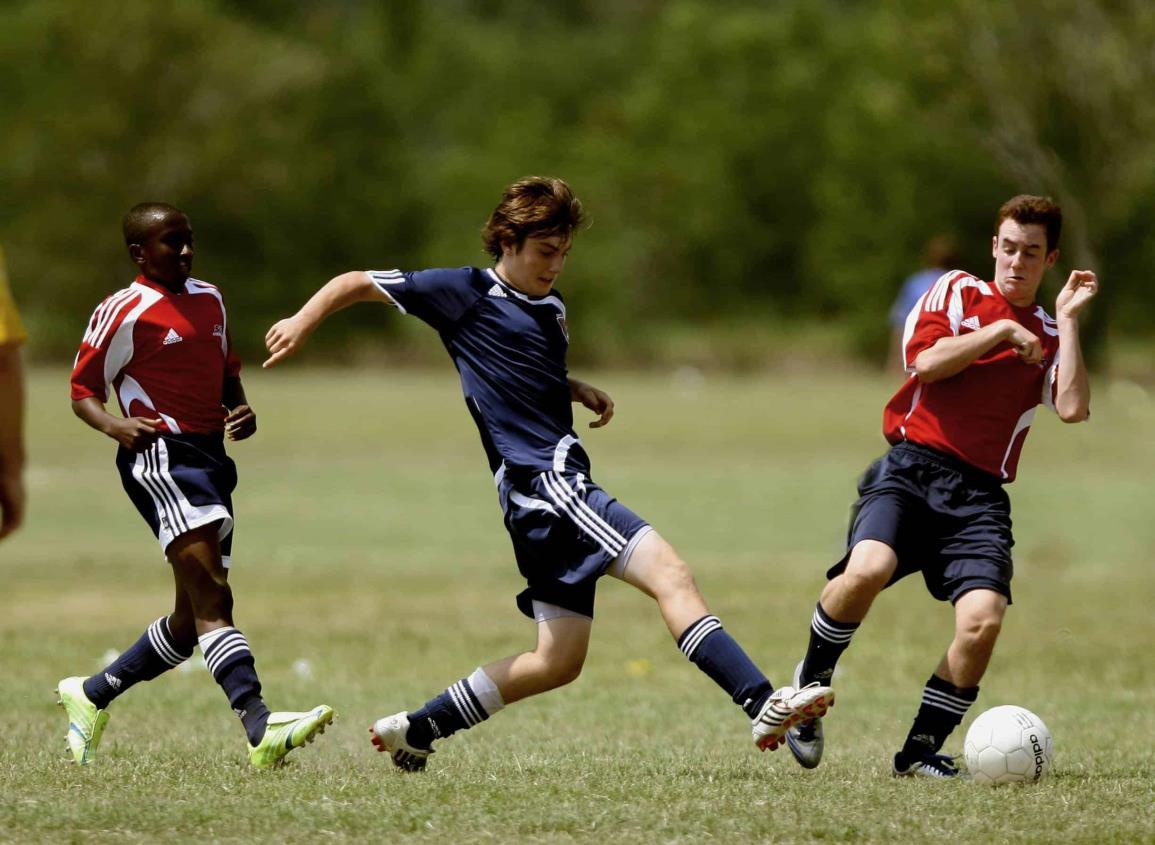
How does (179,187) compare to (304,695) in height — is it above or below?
above

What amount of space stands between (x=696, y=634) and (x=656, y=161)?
2636 inches

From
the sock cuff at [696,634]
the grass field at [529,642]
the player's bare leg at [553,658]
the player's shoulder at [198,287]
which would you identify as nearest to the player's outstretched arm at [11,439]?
the player's shoulder at [198,287]

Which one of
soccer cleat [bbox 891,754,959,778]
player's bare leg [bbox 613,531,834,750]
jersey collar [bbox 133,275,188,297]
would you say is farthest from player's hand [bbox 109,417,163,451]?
soccer cleat [bbox 891,754,959,778]

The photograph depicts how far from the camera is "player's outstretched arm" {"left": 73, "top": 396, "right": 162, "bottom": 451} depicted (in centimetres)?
688

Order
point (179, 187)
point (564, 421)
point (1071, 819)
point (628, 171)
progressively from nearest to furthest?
point (1071, 819)
point (564, 421)
point (179, 187)
point (628, 171)

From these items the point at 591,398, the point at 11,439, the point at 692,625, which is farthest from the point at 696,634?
the point at 11,439

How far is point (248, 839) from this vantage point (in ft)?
18.2

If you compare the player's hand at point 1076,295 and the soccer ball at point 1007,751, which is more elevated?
the player's hand at point 1076,295

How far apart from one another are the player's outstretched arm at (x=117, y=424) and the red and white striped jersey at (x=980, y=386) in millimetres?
2757

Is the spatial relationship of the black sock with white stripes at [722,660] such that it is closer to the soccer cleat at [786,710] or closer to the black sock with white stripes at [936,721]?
the soccer cleat at [786,710]

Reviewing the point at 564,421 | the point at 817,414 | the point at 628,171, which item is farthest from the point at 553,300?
the point at 628,171

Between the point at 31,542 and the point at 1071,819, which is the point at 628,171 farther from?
the point at 1071,819

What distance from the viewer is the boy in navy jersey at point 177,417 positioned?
6.95 metres

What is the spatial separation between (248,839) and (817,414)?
97.4 ft
